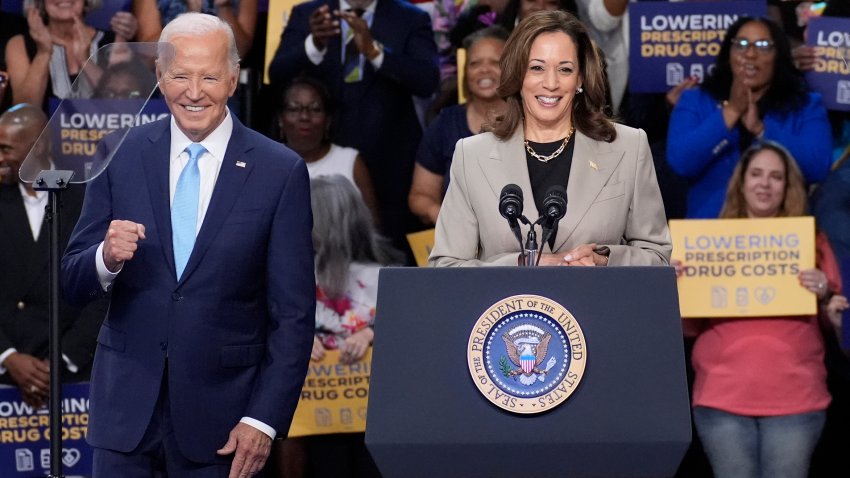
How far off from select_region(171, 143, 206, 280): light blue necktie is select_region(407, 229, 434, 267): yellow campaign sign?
240cm

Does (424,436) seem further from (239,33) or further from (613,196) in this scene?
(239,33)

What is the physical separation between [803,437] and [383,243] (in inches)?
78.9

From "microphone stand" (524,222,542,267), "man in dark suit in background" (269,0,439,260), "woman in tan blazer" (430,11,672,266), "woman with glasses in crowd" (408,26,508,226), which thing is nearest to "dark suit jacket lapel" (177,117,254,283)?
"woman in tan blazer" (430,11,672,266)

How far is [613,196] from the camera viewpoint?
345 centimetres

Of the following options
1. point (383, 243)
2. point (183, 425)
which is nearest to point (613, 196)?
point (183, 425)

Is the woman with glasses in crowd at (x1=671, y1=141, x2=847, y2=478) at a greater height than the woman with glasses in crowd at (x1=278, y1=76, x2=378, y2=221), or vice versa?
the woman with glasses in crowd at (x1=278, y1=76, x2=378, y2=221)

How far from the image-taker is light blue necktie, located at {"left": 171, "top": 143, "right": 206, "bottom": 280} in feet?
11.0

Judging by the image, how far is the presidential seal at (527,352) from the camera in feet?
8.77

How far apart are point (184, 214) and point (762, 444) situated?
2.64 meters

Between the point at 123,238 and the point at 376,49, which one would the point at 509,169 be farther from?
the point at 376,49

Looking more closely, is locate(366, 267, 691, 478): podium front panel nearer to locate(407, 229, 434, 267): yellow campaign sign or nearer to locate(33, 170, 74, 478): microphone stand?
locate(33, 170, 74, 478): microphone stand

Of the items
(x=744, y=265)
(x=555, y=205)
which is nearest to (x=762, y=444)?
(x=744, y=265)

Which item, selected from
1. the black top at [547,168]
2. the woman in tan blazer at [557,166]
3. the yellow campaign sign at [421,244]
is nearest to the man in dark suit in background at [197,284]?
the woman in tan blazer at [557,166]

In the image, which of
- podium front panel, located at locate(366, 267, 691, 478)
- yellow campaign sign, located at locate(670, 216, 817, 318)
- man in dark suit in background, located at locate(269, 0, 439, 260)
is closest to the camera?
podium front panel, located at locate(366, 267, 691, 478)
